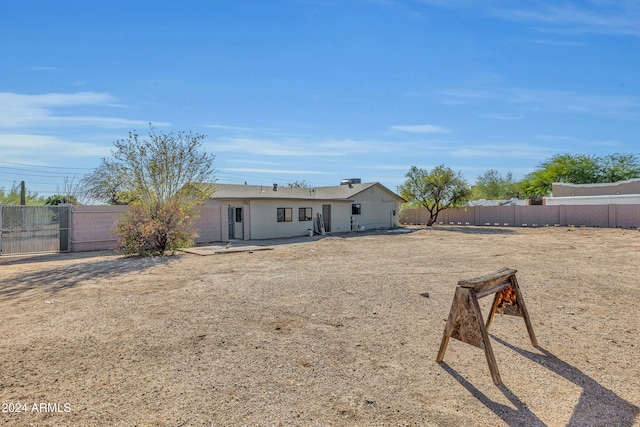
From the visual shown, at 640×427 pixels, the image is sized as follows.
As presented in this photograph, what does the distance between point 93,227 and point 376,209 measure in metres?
19.7

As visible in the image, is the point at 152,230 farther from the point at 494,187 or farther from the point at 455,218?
the point at 494,187

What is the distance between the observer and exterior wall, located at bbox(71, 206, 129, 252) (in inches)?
→ 575

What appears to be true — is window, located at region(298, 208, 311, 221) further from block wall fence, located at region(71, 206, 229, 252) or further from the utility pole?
the utility pole

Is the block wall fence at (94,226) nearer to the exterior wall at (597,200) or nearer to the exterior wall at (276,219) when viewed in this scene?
the exterior wall at (276,219)

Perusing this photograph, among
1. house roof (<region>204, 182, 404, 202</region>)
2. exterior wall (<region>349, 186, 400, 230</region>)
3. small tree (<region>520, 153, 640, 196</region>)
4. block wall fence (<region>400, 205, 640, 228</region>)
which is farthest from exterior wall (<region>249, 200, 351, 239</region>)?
small tree (<region>520, 153, 640, 196</region>)

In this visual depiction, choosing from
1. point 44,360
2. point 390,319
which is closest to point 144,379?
point 44,360

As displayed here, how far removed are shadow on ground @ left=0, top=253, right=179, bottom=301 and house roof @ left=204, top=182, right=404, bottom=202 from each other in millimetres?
8404

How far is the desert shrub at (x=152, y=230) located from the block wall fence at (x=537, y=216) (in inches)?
1053

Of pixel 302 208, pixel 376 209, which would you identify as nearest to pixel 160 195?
pixel 302 208

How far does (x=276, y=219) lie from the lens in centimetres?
2177

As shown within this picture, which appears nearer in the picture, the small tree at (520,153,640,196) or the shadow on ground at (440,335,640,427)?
the shadow on ground at (440,335,640,427)

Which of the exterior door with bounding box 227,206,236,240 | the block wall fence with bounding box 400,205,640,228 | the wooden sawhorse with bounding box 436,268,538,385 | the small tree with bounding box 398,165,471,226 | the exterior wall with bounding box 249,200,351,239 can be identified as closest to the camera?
the wooden sawhorse with bounding box 436,268,538,385

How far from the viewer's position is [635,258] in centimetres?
1181

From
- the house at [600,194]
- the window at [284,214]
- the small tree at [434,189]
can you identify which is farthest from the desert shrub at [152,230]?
the house at [600,194]
